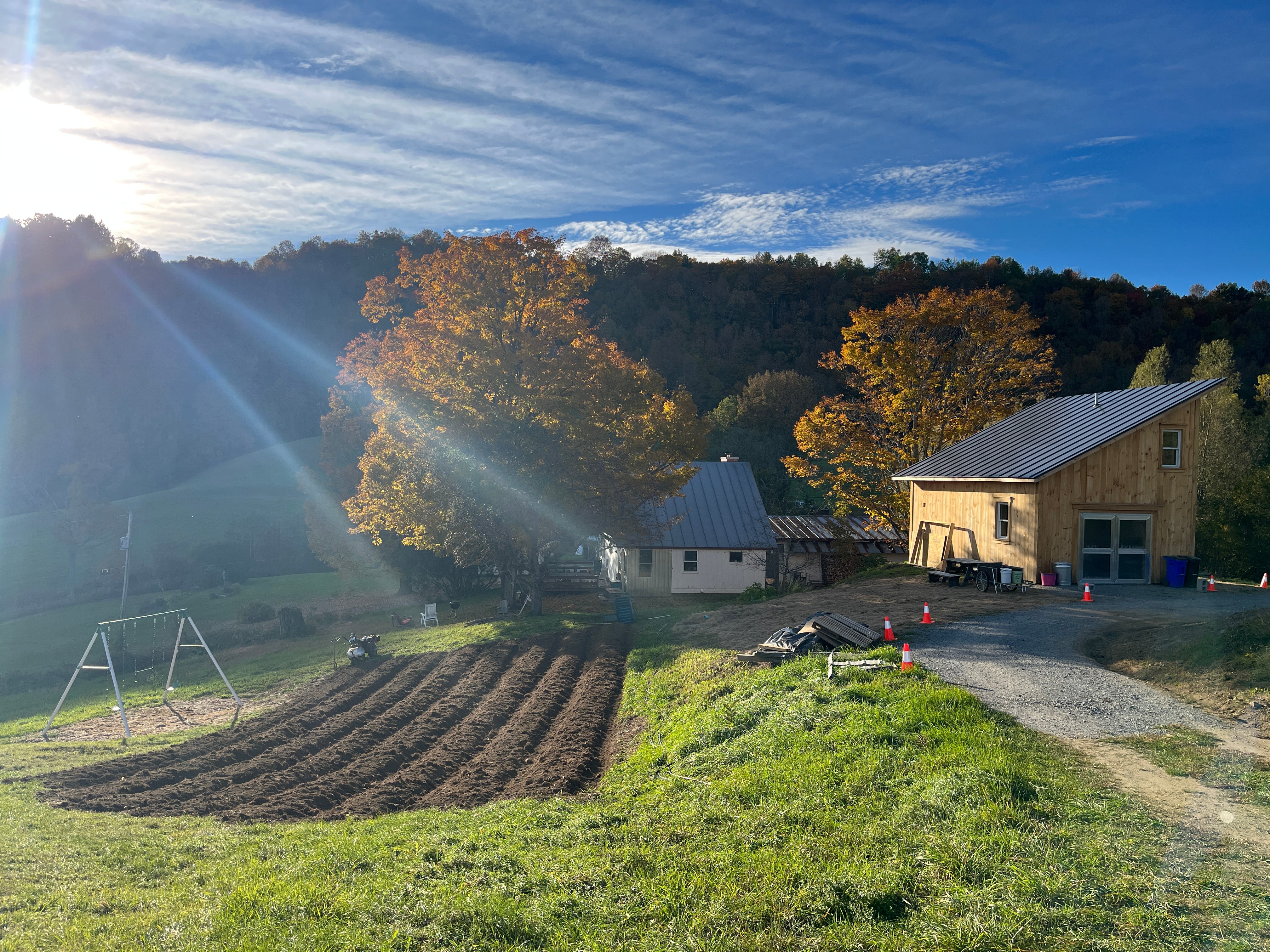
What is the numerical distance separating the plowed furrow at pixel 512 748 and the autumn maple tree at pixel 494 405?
23.5ft

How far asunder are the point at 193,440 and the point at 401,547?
9477 centimetres

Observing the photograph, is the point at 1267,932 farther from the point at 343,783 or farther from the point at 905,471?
the point at 905,471

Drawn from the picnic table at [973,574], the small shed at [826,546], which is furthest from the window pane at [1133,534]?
the small shed at [826,546]

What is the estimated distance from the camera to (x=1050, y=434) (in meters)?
25.1

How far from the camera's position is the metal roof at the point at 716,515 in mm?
32688

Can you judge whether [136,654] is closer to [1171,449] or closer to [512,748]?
[512,748]

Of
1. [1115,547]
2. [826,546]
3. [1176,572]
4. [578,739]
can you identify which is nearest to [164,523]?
[826,546]

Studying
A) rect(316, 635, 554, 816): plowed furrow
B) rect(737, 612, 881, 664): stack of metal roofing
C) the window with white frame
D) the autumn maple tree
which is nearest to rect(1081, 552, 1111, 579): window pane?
the window with white frame

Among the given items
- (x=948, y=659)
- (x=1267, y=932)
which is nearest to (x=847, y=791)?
(x=1267, y=932)

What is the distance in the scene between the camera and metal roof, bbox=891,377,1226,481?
22344 millimetres

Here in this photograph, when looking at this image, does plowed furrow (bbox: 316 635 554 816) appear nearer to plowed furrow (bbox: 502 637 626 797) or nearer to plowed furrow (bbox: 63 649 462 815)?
plowed furrow (bbox: 502 637 626 797)

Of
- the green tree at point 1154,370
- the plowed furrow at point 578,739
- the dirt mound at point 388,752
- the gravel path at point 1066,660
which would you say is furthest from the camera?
the green tree at point 1154,370

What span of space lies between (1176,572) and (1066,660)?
1160cm

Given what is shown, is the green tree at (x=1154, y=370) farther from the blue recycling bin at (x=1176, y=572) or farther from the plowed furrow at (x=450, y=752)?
the plowed furrow at (x=450, y=752)
